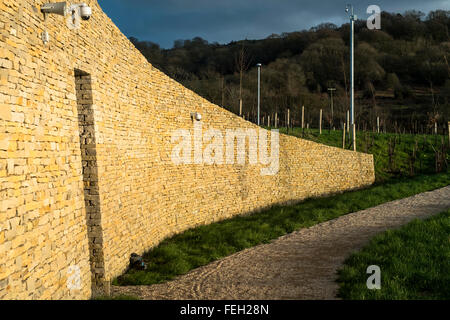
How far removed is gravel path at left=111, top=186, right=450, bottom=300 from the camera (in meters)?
6.86

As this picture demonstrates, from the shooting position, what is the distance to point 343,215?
14.0m

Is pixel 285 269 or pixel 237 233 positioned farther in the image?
pixel 237 233

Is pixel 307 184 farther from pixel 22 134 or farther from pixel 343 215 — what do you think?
pixel 22 134

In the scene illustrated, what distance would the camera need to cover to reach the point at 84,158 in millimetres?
7082

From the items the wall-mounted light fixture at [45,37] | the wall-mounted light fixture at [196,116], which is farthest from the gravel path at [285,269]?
the wall-mounted light fixture at [45,37]

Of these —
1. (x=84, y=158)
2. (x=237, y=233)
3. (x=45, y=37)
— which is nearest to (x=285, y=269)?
(x=237, y=233)

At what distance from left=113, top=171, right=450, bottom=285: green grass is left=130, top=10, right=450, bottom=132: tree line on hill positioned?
51.9ft

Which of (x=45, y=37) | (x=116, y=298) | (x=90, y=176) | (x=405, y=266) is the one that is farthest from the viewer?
(x=405, y=266)

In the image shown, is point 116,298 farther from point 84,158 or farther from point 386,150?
point 386,150

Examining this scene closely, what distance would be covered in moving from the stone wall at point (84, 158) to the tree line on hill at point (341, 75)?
1932cm

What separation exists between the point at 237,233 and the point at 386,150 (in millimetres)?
18299

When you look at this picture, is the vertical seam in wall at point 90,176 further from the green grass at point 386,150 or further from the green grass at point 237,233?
the green grass at point 386,150

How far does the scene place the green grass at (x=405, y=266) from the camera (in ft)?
20.2

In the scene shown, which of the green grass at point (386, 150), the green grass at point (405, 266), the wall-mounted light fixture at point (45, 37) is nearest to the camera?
the wall-mounted light fixture at point (45, 37)
